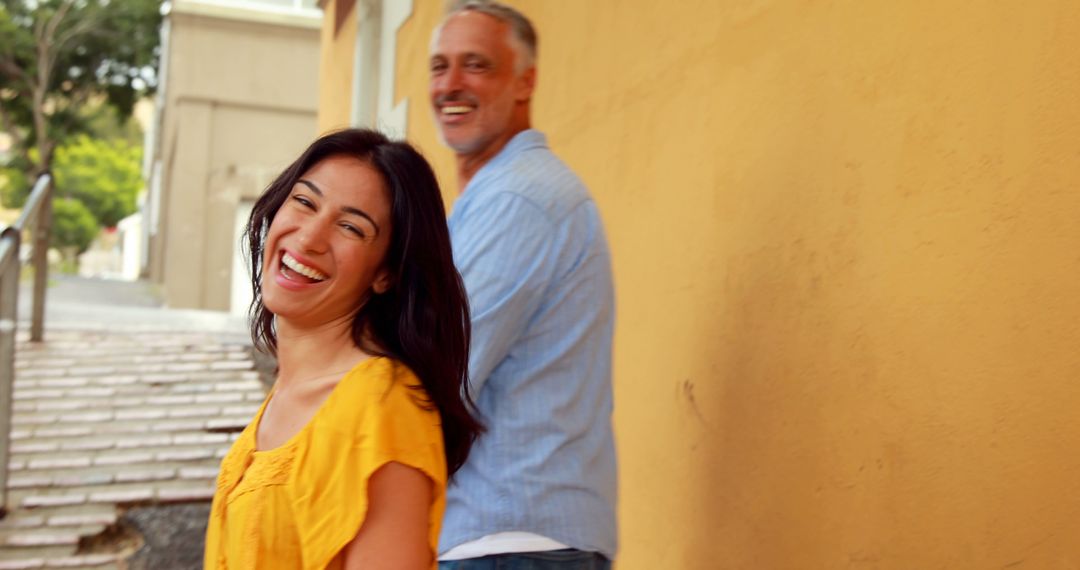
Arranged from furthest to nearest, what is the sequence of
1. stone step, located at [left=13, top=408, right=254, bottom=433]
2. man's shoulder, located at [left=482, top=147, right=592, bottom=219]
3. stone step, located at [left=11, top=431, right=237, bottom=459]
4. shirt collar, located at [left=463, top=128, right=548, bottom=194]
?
stone step, located at [left=13, top=408, right=254, bottom=433] → stone step, located at [left=11, top=431, right=237, bottom=459] → shirt collar, located at [left=463, top=128, right=548, bottom=194] → man's shoulder, located at [left=482, top=147, right=592, bottom=219]

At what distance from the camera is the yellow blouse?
Answer: 4.80ft

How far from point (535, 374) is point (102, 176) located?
44.5m

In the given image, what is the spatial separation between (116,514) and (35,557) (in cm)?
42

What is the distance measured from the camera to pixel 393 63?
7.68m

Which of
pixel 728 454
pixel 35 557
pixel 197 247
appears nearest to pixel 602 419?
pixel 728 454

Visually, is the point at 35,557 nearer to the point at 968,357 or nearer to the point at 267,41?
the point at 968,357

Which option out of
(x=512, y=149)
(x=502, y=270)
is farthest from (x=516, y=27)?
(x=502, y=270)

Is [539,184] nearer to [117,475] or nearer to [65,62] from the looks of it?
[117,475]

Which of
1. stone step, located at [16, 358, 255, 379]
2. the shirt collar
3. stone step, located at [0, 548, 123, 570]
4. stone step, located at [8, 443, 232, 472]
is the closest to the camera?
the shirt collar

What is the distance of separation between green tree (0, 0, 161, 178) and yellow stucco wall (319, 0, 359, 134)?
19.4m

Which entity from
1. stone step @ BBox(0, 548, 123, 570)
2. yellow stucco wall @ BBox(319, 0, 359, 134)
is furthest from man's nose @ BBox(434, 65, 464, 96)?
yellow stucco wall @ BBox(319, 0, 359, 134)

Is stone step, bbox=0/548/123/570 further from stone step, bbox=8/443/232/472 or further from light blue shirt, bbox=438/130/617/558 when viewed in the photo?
light blue shirt, bbox=438/130/617/558

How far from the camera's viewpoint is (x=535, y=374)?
214 cm

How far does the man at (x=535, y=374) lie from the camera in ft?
6.77
